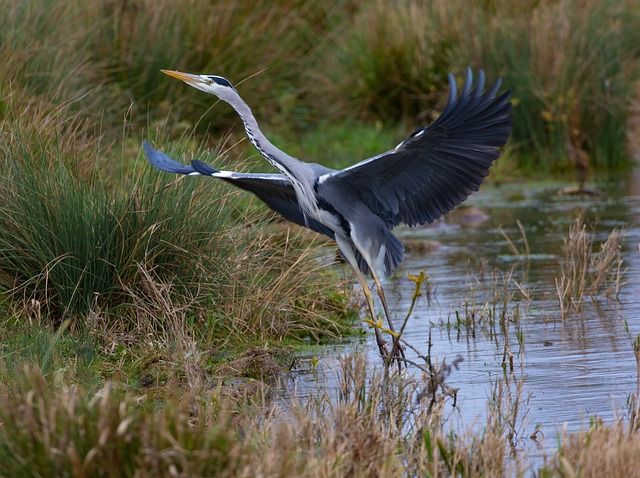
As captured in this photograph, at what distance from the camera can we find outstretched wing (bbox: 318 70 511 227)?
545 centimetres

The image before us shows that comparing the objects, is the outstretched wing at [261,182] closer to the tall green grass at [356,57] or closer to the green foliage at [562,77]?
the tall green grass at [356,57]

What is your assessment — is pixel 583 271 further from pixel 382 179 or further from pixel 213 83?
pixel 213 83

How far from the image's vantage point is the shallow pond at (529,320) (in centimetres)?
497

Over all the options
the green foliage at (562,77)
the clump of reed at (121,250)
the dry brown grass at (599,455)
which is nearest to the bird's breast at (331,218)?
the clump of reed at (121,250)

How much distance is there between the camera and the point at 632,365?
5.41m

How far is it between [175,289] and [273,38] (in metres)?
7.19

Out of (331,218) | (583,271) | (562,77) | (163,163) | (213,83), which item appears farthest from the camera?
(562,77)

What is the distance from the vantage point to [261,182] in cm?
594

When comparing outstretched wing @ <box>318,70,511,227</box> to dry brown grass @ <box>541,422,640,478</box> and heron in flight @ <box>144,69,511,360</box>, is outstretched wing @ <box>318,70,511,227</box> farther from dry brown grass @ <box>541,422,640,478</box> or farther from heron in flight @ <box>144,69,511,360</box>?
dry brown grass @ <box>541,422,640,478</box>

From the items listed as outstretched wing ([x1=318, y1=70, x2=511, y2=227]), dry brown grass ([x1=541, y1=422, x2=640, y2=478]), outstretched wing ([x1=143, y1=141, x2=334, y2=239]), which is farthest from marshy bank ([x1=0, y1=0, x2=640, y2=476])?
outstretched wing ([x1=318, y1=70, x2=511, y2=227])

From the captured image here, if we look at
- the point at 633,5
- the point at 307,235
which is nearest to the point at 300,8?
the point at 633,5

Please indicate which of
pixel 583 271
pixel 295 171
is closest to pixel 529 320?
pixel 583 271

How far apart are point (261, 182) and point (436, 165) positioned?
934mm

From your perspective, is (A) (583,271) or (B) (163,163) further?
(A) (583,271)
